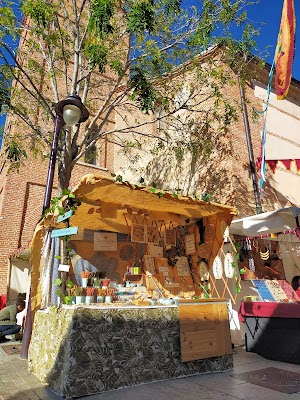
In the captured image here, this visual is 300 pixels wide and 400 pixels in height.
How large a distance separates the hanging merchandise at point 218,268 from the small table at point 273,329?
2.94 ft

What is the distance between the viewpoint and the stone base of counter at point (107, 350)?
13.9 feet

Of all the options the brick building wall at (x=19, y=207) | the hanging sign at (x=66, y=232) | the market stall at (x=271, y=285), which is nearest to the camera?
the hanging sign at (x=66, y=232)

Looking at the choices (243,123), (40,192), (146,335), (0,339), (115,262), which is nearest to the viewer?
(146,335)

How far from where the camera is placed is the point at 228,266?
7.73 m

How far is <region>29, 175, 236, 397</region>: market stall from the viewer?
444 cm

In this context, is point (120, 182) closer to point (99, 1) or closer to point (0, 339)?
point (99, 1)

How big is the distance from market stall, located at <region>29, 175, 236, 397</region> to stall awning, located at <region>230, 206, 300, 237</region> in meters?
0.79

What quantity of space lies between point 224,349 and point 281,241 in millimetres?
5278

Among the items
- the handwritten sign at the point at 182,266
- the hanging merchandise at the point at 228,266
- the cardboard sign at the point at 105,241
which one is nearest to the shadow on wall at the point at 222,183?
the hanging merchandise at the point at 228,266

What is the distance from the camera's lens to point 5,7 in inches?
359

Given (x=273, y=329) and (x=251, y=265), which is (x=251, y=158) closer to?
(x=251, y=265)

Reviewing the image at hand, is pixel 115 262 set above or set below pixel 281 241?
below

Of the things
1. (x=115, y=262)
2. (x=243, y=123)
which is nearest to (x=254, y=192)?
(x=243, y=123)

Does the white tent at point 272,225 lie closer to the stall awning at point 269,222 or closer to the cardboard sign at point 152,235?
the stall awning at point 269,222
